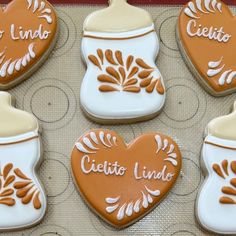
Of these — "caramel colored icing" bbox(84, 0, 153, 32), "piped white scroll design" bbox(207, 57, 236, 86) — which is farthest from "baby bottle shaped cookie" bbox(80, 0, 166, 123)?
"piped white scroll design" bbox(207, 57, 236, 86)

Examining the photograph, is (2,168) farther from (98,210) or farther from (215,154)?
(215,154)

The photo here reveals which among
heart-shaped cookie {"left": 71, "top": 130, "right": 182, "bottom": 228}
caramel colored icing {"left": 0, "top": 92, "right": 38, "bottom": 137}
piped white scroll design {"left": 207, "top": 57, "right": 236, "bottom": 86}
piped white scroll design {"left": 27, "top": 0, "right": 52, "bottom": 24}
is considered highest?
piped white scroll design {"left": 27, "top": 0, "right": 52, "bottom": 24}

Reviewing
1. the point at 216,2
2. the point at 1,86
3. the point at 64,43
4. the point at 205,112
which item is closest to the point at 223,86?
the point at 205,112

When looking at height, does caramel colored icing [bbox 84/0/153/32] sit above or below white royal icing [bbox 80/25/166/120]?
above

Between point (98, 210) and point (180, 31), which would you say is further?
point (180, 31)

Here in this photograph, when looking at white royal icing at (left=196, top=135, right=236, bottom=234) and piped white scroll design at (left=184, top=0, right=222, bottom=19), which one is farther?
piped white scroll design at (left=184, top=0, right=222, bottom=19)

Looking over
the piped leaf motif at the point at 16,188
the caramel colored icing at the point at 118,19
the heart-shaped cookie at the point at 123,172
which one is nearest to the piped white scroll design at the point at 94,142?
the heart-shaped cookie at the point at 123,172

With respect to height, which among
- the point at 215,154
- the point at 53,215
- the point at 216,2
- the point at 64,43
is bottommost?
the point at 53,215

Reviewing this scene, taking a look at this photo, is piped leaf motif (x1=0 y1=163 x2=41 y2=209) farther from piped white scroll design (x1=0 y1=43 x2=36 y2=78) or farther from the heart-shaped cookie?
piped white scroll design (x1=0 y1=43 x2=36 y2=78)
